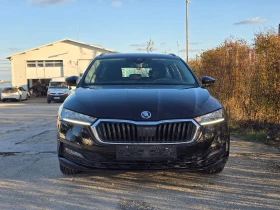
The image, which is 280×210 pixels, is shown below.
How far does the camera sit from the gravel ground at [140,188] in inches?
127

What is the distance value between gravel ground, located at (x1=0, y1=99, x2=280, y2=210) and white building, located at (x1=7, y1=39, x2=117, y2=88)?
107ft

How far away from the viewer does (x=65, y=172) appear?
406cm

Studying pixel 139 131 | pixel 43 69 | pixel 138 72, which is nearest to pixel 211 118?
pixel 139 131

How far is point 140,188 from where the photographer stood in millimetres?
3662

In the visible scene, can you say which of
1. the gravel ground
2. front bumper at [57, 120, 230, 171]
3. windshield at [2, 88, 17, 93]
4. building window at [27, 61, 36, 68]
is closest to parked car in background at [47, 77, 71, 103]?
windshield at [2, 88, 17, 93]

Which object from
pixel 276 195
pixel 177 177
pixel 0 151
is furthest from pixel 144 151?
pixel 0 151

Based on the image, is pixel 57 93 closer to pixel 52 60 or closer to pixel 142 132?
pixel 52 60

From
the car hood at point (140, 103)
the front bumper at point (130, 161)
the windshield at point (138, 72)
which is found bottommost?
the front bumper at point (130, 161)

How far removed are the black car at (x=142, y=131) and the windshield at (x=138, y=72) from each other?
75 cm

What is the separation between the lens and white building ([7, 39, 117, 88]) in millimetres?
→ 36531

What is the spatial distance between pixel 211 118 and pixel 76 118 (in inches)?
58.2

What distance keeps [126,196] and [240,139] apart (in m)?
3.74

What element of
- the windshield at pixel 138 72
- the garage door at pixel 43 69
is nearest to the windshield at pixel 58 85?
the garage door at pixel 43 69

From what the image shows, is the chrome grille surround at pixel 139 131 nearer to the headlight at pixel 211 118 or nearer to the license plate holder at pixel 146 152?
the license plate holder at pixel 146 152
